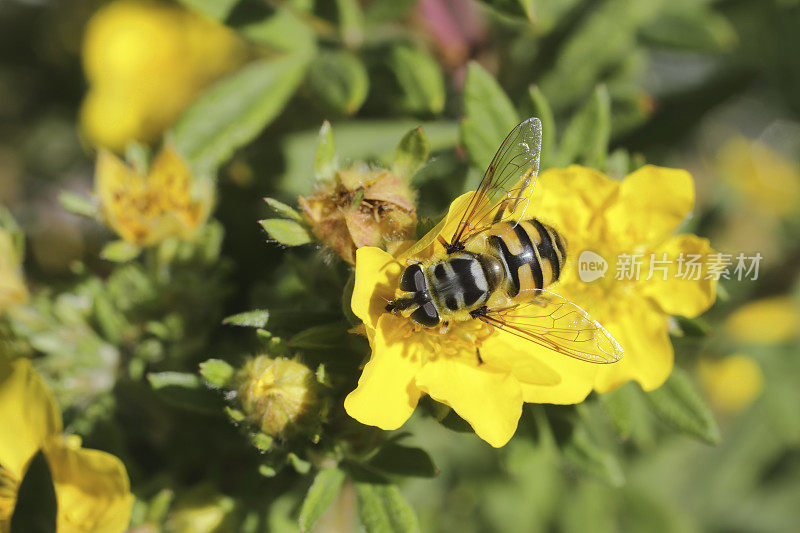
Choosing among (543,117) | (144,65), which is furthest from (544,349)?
(144,65)

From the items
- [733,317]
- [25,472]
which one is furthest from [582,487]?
[25,472]

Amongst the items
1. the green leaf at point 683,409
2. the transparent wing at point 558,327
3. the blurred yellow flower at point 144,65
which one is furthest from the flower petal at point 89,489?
the blurred yellow flower at point 144,65

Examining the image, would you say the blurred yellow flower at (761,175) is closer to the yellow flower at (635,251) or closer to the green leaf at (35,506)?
the yellow flower at (635,251)

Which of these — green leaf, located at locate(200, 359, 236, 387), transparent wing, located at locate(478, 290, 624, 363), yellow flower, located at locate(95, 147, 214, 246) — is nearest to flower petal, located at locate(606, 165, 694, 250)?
transparent wing, located at locate(478, 290, 624, 363)

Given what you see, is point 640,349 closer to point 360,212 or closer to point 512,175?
point 512,175

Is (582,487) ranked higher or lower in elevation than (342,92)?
lower

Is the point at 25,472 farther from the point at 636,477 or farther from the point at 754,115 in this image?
the point at 754,115
